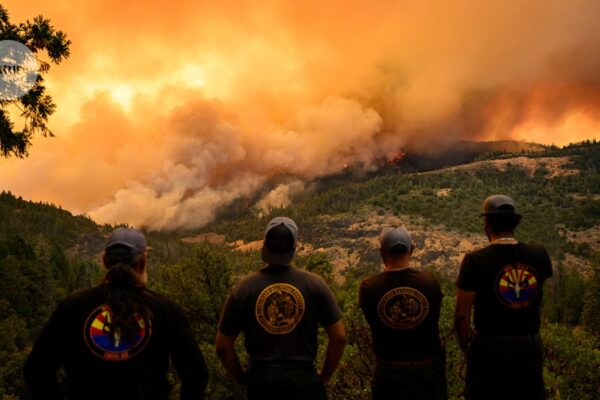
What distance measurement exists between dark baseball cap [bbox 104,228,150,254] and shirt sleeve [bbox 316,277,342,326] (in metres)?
1.92

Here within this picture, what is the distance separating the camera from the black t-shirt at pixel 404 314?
17.3 ft

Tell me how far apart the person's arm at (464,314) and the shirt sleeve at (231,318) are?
2788mm

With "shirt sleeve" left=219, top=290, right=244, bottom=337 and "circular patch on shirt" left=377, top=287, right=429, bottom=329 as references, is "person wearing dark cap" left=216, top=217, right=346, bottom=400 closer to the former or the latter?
"shirt sleeve" left=219, top=290, right=244, bottom=337

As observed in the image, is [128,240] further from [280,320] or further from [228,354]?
[228,354]

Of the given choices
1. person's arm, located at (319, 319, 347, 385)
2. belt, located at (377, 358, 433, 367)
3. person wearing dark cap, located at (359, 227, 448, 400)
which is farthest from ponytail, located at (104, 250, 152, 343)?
belt, located at (377, 358, 433, 367)

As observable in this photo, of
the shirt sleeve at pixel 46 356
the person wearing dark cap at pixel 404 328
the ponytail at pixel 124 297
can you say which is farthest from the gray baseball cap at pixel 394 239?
the shirt sleeve at pixel 46 356

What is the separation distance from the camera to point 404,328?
5.26 meters

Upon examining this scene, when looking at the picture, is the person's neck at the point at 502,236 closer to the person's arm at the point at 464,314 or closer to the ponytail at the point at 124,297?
the person's arm at the point at 464,314

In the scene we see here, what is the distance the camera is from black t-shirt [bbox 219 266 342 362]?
14.6 ft

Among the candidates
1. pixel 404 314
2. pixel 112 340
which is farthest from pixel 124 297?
pixel 404 314

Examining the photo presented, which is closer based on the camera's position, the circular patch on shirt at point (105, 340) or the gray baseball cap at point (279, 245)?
the circular patch on shirt at point (105, 340)

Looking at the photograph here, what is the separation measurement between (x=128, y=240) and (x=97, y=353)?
977mm

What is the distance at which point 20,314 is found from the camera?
6131 cm

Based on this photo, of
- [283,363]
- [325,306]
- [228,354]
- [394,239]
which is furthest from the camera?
[394,239]
